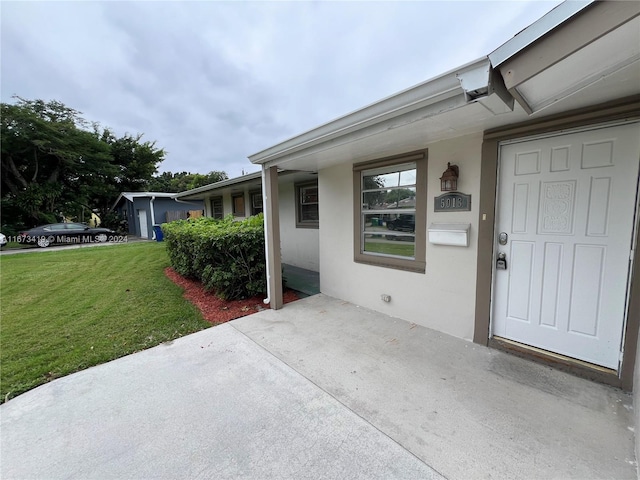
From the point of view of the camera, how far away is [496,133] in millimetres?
2686

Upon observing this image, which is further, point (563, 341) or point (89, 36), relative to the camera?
point (89, 36)

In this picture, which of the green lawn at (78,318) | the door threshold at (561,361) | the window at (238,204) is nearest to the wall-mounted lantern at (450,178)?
the door threshold at (561,361)

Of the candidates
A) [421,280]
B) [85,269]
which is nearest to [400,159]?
[421,280]

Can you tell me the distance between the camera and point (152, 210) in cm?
1677

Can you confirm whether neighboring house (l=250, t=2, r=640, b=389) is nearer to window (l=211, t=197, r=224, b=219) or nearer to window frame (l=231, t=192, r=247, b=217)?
window frame (l=231, t=192, r=247, b=217)

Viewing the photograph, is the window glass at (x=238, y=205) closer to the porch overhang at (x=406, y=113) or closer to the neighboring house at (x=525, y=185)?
the neighboring house at (x=525, y=185)

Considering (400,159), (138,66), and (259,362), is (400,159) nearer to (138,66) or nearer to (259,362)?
(259,362)

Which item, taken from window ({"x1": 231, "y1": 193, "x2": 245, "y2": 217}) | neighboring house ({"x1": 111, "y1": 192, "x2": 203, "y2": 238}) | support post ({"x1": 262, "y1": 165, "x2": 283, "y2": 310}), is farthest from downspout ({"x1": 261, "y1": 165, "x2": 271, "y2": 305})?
neighboring house ({"x1": 111, "y1": 192, "x2": 203, "y2": 238})

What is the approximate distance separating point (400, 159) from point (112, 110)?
2366 centimetres

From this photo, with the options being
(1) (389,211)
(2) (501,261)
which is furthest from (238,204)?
(2) (501,261)

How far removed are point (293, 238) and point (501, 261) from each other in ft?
17.3

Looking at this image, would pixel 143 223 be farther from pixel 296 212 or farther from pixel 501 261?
pixel 501 261

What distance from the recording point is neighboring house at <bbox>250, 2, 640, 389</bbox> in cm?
148

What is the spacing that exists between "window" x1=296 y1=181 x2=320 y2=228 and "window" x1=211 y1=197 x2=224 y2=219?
4.88 metres
